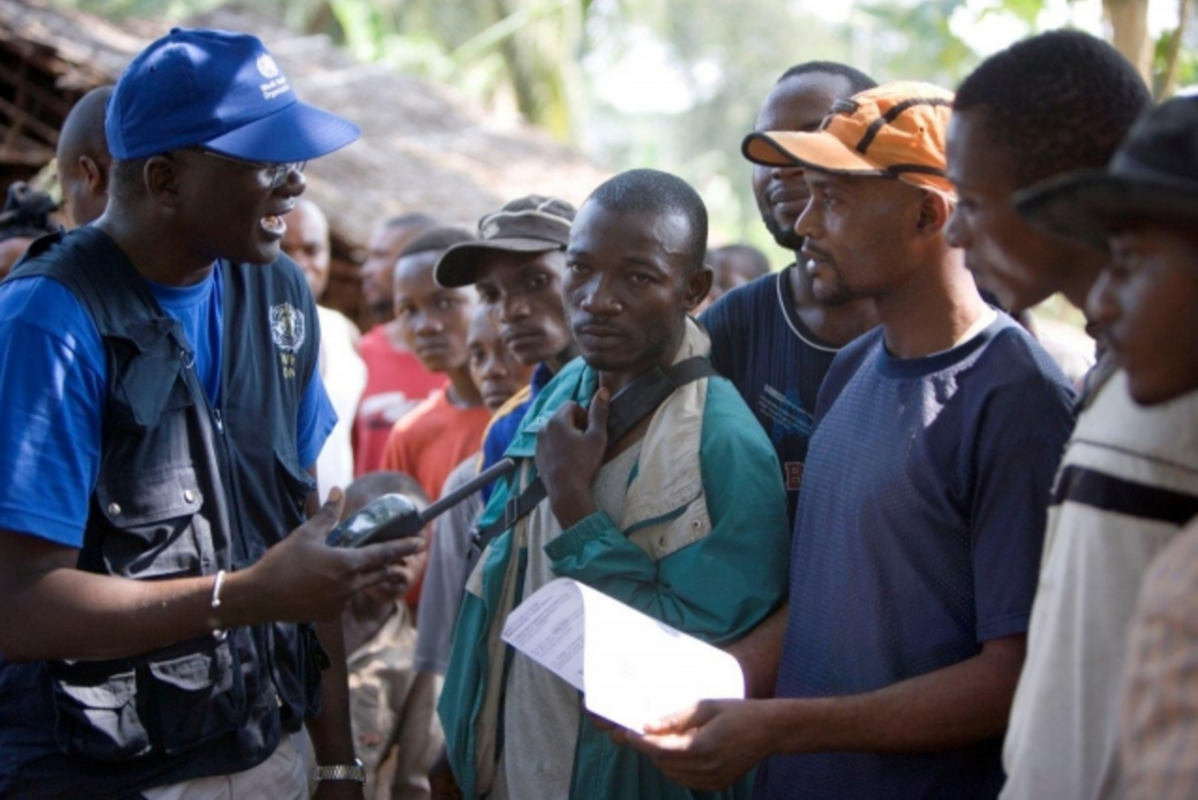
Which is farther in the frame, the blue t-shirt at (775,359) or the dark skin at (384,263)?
the dark skin at (384,263)

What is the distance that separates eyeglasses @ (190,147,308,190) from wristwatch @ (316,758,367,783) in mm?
1377

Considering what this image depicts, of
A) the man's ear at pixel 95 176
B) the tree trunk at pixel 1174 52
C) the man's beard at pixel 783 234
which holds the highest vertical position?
the tree trunk at pixel 1174 52

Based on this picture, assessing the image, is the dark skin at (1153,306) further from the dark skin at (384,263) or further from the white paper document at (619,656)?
the dark skin at (384,263)

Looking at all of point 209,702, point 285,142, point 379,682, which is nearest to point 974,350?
point 285,142

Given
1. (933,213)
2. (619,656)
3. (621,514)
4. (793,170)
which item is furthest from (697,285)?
(619,656)

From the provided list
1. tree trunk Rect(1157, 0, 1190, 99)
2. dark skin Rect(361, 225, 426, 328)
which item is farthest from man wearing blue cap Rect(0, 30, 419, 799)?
dark skin Rect(361, 225, 426, 328)

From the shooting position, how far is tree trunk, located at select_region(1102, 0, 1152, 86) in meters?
5.17

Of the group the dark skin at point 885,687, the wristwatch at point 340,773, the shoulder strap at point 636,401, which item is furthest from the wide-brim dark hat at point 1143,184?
the wristwatch at point 340,773

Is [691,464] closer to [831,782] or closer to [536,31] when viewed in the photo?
[831,782]

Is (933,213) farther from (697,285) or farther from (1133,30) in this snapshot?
(1133,30)

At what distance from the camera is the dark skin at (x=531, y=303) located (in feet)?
12.9

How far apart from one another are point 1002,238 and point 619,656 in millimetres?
964

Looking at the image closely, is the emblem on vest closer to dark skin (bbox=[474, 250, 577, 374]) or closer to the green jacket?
the green jacket

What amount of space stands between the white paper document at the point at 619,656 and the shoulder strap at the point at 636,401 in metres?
0.49
